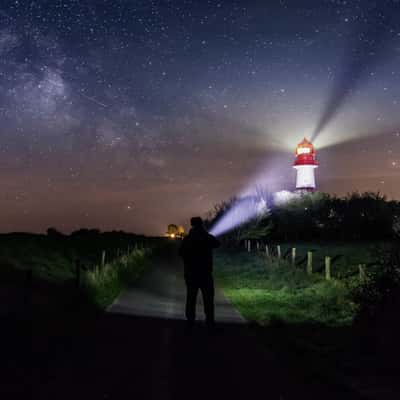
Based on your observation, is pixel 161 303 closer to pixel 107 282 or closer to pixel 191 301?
pixel 107 282

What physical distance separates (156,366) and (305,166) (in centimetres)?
8062

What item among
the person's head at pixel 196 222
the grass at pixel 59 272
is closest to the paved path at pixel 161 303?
the grass at pixel 59 272

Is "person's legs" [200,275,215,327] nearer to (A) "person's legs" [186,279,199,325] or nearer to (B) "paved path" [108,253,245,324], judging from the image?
(A) "person's legs" [186,279,199,325]

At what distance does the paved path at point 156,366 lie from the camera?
6078 mm

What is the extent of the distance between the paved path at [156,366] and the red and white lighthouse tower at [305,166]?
248 feet

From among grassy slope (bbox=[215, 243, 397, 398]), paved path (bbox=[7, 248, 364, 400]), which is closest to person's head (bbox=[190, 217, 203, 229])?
paved path (bbox=[7, 248, 364, 400])

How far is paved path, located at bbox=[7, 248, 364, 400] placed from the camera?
19.9 ft

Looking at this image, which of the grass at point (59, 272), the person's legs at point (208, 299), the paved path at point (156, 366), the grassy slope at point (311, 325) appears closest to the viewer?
the paved path at point (156, 366)

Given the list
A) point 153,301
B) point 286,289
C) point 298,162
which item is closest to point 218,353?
point 153,301

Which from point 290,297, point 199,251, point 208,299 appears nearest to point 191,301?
point 208,299

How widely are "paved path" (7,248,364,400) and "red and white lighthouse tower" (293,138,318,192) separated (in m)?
75.5

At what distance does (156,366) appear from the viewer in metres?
7.41

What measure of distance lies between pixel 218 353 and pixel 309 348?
1.68m

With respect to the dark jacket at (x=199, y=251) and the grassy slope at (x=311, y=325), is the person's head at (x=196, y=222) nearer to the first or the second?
the dark jacket at (x=199, y=251)
